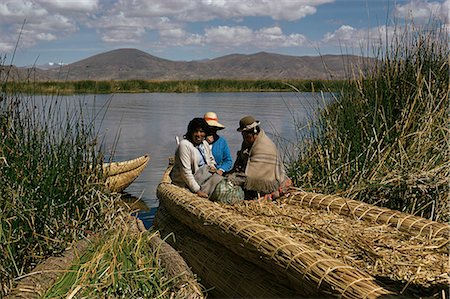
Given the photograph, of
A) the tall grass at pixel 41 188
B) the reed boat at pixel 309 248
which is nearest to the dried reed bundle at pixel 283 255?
the reed boat at pixel 309 248

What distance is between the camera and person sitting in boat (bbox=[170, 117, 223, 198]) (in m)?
5.35

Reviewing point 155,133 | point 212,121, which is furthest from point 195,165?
point 155,133

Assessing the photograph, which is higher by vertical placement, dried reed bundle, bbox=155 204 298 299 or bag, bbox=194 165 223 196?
bag, bbox=194 165 223 196

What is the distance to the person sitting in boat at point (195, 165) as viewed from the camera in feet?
17.5

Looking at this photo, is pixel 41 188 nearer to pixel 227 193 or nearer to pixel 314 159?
pixel 227 193

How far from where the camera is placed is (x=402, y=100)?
5613 mm

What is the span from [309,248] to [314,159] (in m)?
2.73

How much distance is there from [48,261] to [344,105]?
3.38 metres

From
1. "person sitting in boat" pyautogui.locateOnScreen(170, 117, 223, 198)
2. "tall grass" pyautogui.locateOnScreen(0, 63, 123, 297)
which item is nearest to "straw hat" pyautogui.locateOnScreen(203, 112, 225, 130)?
"person sitting in boat" pyautogui.locateOnScreen(170, 117, 223, 198)

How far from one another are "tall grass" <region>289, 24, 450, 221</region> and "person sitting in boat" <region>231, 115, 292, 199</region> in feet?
1.91

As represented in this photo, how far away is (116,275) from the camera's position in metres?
3.55

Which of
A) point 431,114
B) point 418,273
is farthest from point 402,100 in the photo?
point 418,273

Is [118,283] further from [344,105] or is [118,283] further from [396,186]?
[344,105]

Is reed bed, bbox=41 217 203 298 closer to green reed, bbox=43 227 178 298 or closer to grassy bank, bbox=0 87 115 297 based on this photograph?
green reed, bbox=43 227 178 298
